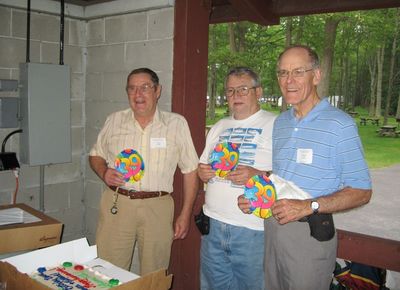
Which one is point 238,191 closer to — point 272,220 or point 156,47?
point 272,220

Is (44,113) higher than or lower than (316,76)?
lower

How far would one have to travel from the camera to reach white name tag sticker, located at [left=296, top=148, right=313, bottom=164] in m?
1.75

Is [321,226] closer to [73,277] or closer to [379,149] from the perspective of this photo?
[73,277]

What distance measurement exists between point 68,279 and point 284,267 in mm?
1007

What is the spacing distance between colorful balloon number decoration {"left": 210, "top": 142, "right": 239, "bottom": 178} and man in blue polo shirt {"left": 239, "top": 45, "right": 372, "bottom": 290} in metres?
0.26

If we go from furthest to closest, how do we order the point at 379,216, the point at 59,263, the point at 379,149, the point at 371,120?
the point at 371,120, the point at 379,149, the point at 379,216, the point at 59,263

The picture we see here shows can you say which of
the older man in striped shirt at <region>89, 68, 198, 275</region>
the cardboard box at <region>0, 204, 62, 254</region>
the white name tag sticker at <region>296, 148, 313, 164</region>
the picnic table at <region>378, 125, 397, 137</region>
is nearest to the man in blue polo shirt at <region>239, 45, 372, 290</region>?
the white name tag sticker at <region>296, 148, 313, 164</region>

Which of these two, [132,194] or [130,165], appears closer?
[130,165]

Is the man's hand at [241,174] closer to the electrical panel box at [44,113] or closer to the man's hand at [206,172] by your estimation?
the man's hand at [206,172]

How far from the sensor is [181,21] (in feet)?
9.21

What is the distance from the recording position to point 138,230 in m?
2.56

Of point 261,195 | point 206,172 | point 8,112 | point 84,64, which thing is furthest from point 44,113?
point 261,195

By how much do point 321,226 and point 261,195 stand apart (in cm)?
30

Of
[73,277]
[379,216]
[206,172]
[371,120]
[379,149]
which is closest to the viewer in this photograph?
[73,277]
